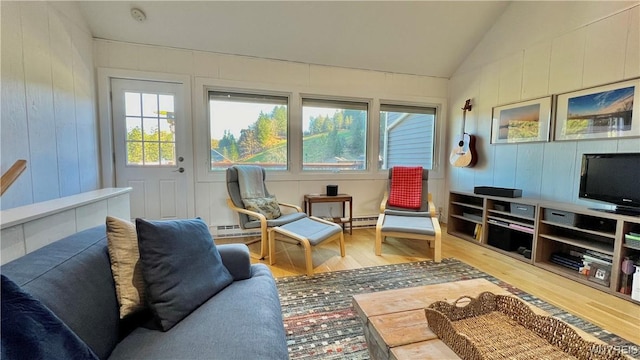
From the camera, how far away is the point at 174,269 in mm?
1066

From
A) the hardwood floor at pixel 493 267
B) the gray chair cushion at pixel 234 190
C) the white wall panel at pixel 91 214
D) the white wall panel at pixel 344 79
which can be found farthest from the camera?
the white wall panel at pixel 344 79

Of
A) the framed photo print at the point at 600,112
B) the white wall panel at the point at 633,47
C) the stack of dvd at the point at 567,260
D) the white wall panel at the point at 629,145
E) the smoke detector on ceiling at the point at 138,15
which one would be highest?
the smoke detector on ceiling at the point at 138,15

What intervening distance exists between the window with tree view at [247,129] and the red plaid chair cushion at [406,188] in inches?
61.0

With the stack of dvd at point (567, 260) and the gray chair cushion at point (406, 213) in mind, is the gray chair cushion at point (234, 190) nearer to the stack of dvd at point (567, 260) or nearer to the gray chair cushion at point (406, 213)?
the gray chair cushion at point (406, 213)

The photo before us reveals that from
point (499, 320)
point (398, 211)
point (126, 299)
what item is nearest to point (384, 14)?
point (398, 211)

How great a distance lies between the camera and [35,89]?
1977 millimetres

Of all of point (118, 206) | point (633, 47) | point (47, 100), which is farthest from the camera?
point (633, 47)

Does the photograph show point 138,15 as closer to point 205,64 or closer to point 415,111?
point 205,64

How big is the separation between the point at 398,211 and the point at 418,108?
187cm

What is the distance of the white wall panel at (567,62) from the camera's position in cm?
261

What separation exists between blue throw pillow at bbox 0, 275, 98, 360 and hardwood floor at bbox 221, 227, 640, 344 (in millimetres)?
1836

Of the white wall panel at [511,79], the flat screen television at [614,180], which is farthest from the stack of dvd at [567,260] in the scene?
the white wall panel at [511,79]

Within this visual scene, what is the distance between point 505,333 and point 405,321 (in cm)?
38

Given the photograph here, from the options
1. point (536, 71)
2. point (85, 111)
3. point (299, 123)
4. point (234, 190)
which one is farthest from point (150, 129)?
point (536, 71)
